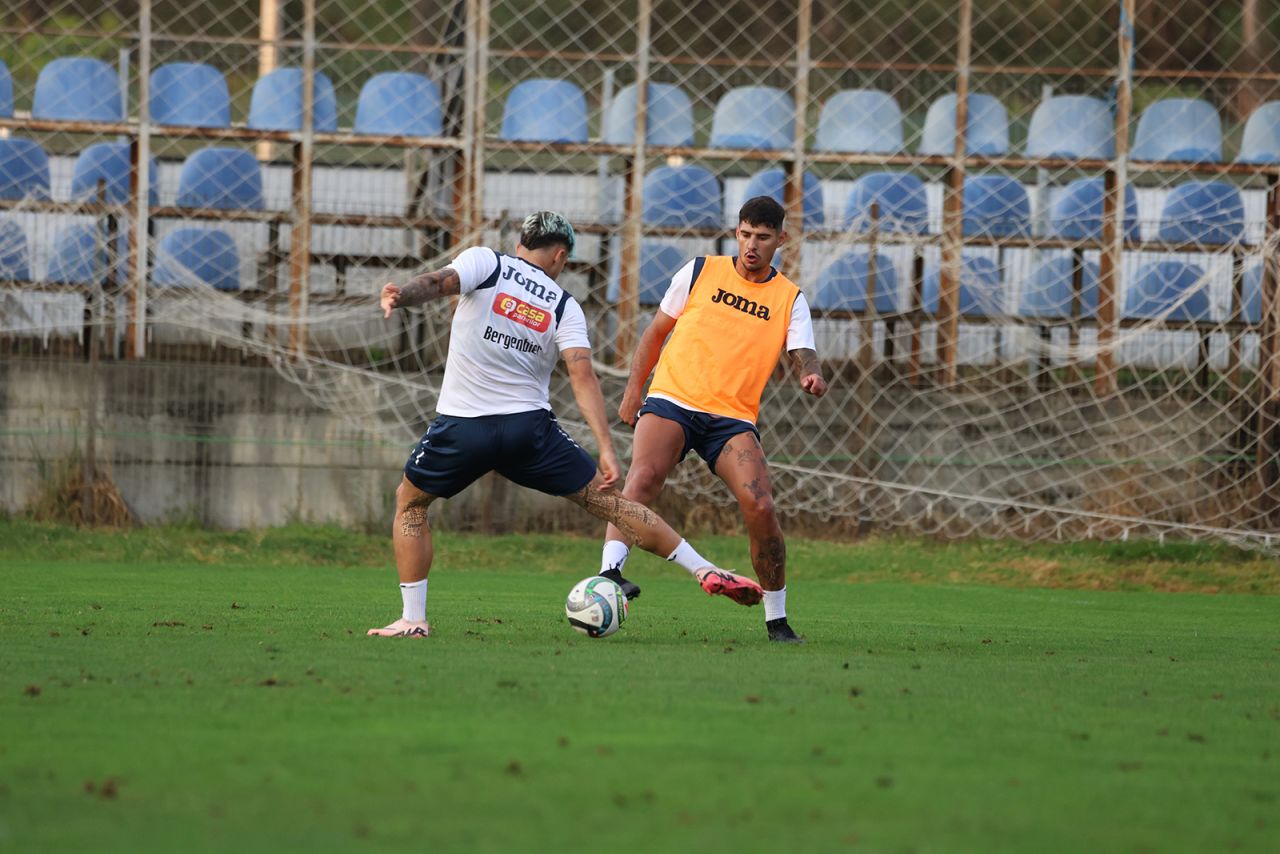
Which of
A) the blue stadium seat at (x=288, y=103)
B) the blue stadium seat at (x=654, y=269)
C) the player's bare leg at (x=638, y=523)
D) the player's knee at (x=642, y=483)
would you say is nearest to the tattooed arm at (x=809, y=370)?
the player's knee at (x=642, y=483)

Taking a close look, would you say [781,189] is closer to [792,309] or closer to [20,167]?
[20,167]

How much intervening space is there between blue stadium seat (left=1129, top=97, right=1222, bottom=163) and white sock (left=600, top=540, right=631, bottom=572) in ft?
37.8

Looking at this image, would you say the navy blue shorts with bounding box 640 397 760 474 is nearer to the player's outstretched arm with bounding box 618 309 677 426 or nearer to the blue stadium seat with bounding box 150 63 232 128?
the player's outstretched arm with bounding box 618 309 677 426

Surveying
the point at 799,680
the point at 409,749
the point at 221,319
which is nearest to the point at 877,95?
the point at 221,319

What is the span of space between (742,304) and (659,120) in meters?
9.31

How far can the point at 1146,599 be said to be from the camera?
11883 mm

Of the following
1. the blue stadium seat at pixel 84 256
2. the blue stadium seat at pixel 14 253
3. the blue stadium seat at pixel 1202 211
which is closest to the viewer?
the blue stadium seat at pixel 84 256

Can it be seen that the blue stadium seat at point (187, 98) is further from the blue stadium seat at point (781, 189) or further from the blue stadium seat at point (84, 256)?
the blue stadium seat at point (781, 189)

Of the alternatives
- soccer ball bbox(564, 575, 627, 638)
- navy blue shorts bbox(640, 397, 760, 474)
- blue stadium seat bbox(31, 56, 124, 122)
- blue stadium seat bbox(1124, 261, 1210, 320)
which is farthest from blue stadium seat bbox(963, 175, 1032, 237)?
soccer ball bbox(564, 575, 627, 638)

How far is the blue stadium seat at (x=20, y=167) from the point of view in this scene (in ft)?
53.5

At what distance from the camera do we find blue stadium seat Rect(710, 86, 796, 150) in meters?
17.4

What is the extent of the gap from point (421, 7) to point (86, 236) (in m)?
5.10

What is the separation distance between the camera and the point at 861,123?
17594 mm

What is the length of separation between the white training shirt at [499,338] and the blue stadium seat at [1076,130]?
11.0 metres
